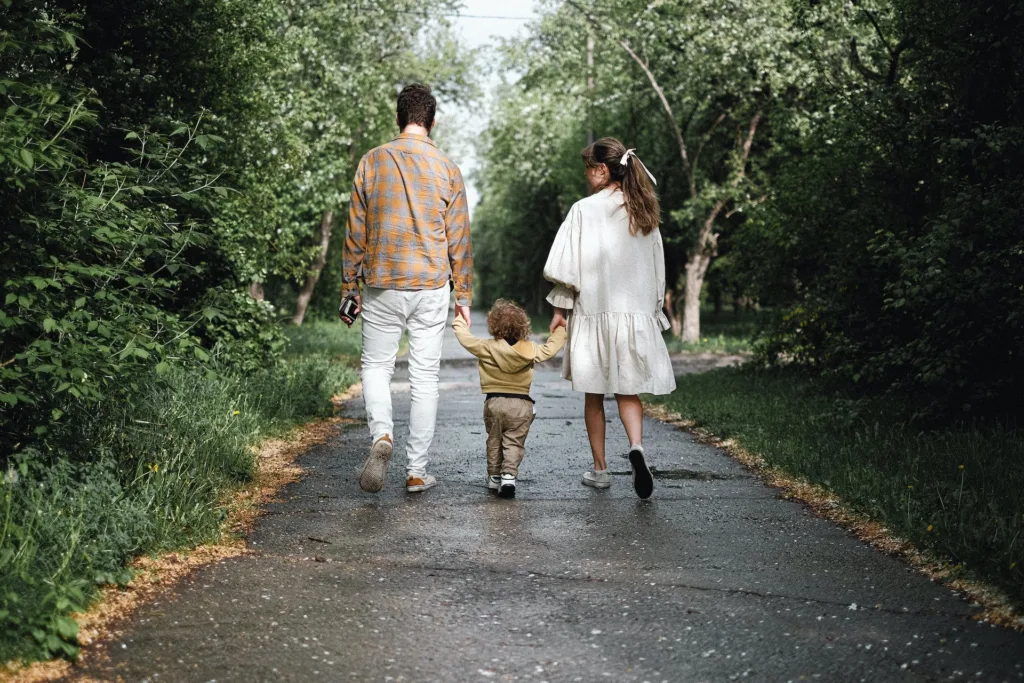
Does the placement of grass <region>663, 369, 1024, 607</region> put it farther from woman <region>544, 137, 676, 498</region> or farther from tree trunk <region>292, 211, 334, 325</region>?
tree trunk <region>292, 211, 334, 325</region>

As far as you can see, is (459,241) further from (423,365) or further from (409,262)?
(423,365)

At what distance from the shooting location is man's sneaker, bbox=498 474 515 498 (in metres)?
6.22

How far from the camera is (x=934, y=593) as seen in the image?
433cm

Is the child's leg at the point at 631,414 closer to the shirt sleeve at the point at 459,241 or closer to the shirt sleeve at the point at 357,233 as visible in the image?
the shirt sleeve at the point at 459,241

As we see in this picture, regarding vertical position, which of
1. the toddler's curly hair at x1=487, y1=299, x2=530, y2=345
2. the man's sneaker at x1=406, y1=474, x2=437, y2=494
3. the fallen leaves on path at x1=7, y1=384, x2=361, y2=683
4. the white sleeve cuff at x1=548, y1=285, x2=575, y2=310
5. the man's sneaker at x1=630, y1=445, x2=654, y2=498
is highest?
the white sleeve cuff at x1=548, y1=285, x2=575, y2=310

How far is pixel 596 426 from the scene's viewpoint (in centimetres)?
662

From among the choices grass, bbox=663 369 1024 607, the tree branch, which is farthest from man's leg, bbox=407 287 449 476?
the tree branch

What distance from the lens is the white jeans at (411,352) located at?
619 cm

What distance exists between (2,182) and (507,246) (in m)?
51.9

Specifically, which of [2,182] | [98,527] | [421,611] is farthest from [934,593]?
[2,182]

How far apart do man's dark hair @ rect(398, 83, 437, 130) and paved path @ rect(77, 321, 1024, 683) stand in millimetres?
2217

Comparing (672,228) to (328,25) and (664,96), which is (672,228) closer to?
(664,96)

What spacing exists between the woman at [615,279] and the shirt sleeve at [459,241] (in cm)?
52

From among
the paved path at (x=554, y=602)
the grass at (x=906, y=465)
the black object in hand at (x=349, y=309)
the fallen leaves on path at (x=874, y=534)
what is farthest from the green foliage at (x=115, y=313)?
the grass at (x=906, y=465)
